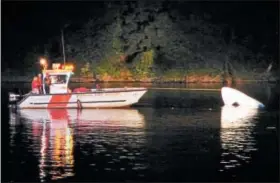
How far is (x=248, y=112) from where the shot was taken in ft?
A: 139

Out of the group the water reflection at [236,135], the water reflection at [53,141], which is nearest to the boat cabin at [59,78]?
the water reflection at [53,141]

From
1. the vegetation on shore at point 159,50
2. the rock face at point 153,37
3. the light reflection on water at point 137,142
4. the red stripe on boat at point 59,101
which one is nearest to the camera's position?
the light reflection on water at point 137,142

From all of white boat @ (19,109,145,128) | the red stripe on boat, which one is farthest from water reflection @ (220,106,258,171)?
the red stripe on boat

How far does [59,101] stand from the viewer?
44.3 m

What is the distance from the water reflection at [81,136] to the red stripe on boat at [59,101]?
3.43 feet

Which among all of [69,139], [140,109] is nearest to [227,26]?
[140,109]

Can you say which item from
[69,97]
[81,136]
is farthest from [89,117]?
[81,136]

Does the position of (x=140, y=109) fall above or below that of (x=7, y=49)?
below

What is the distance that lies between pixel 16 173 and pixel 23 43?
58.6 metres

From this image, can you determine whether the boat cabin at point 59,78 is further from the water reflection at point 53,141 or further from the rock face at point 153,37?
the rock face at point 153,37

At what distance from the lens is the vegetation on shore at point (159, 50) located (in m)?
76.4

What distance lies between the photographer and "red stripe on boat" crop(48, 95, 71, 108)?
44188 millimetres

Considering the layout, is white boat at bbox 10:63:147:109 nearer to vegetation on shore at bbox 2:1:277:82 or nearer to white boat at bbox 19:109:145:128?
white boat at bbox 19:109:145:128

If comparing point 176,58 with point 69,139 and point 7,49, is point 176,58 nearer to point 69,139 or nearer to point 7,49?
point 7,49
